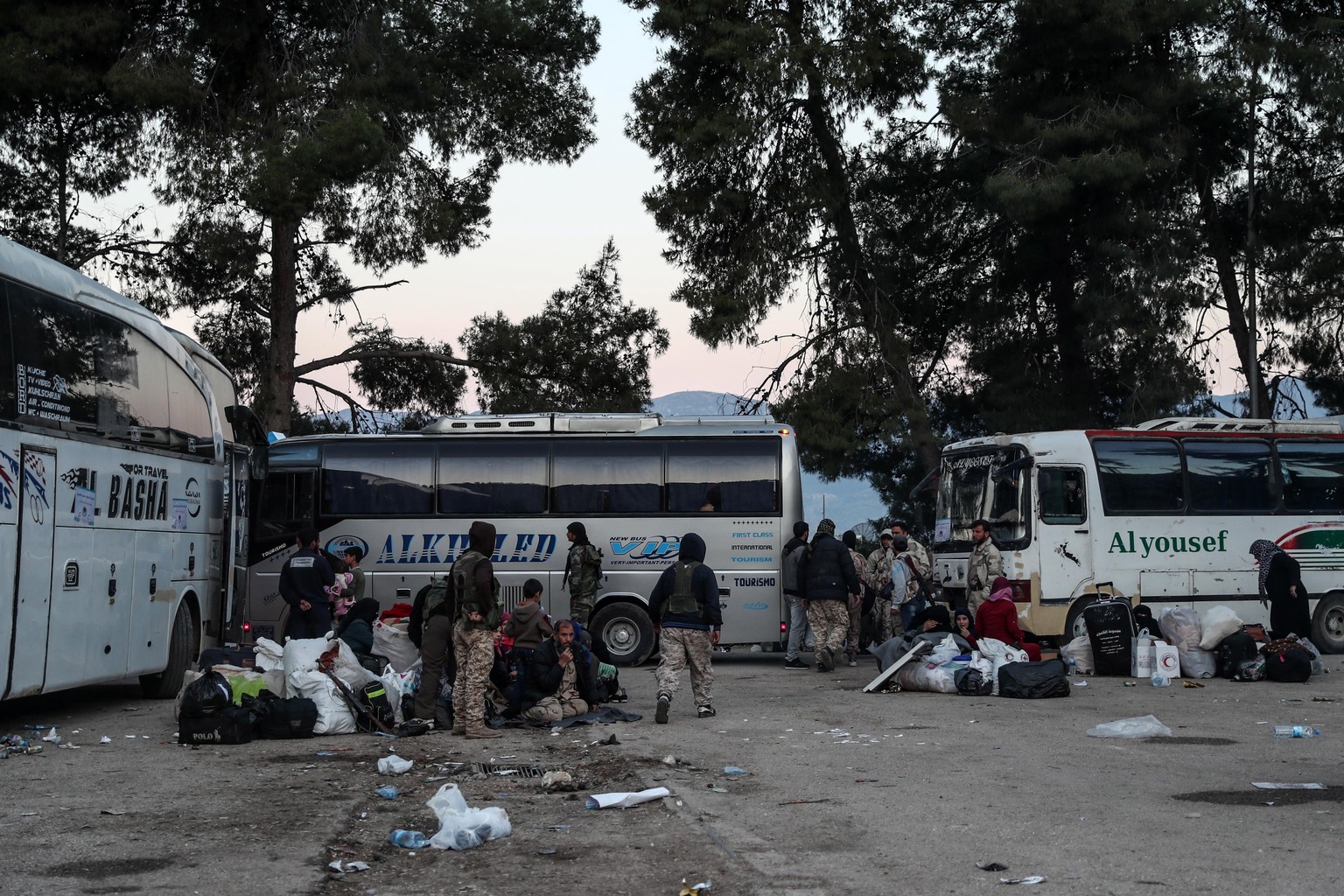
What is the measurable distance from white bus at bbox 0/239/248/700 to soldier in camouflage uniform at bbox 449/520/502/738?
10.9 ft

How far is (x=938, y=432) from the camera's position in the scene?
31.3 m

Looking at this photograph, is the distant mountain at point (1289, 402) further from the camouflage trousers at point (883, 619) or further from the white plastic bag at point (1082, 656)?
the white plastic bag at point (1082, 656)

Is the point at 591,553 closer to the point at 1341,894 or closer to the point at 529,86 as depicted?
the point at 529,86

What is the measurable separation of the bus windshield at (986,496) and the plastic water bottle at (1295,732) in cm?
800

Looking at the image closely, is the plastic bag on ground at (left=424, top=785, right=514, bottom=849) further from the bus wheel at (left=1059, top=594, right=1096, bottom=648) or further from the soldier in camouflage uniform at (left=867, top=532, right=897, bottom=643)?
the bus wheel at (left=1059, top=594, right=1096, bottom=648)

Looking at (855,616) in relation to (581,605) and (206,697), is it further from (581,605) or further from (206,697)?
(206,697)

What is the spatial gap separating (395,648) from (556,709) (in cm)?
249

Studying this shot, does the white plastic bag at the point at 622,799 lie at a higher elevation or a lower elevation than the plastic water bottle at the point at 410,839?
higher

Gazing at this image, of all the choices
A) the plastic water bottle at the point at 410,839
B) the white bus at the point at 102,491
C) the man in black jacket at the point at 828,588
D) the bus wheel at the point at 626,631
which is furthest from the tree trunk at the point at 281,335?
the plastic water bottle at the point at 410,839

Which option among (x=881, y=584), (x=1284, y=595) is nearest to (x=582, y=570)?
(x=881, y=584)

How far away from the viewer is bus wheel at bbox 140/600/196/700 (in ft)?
49.0

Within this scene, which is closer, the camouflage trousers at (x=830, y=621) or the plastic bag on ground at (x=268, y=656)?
the plastic bag on ground at (x=268, y=656)

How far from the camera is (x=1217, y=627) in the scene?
1664 cm

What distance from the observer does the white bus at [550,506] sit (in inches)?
797
